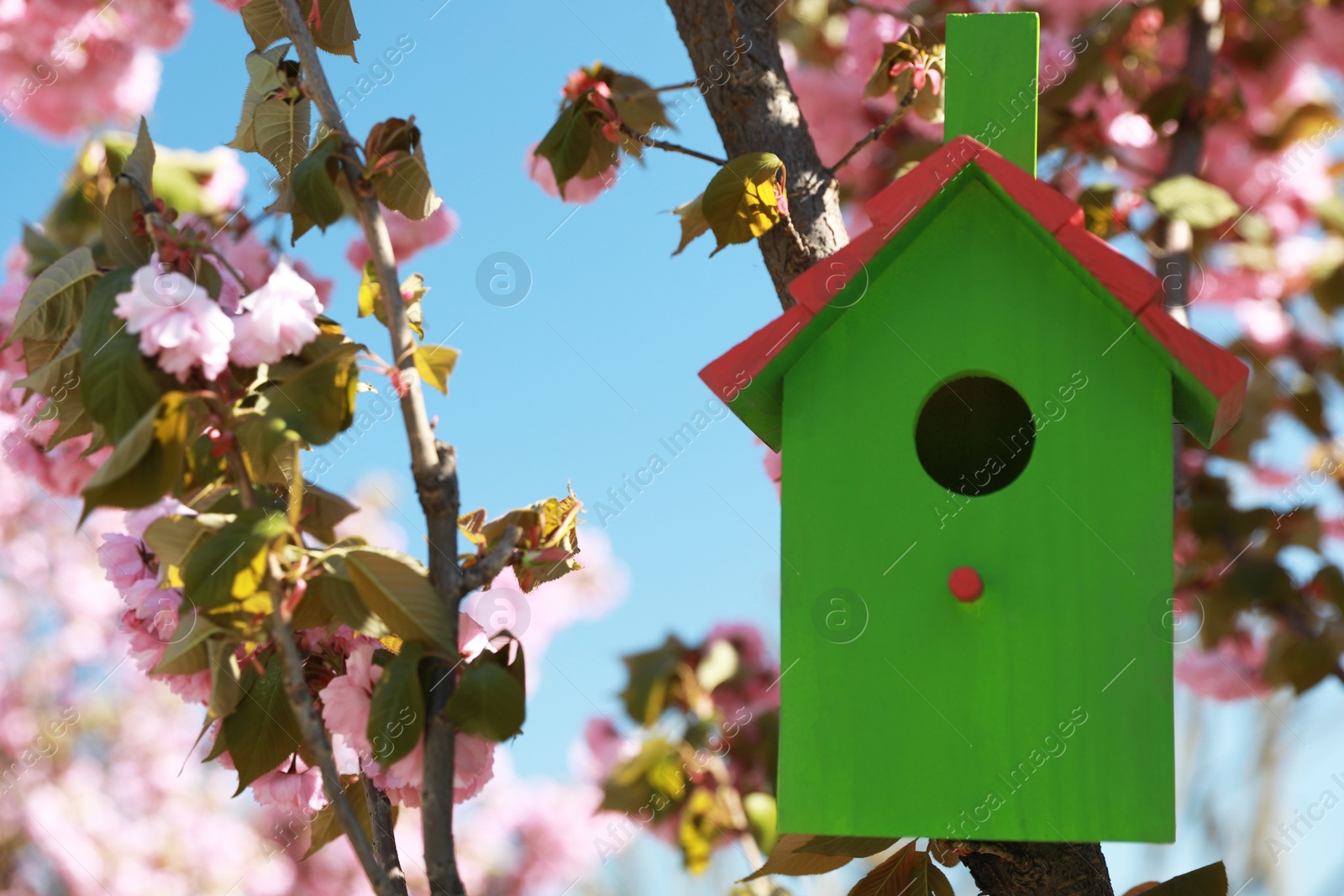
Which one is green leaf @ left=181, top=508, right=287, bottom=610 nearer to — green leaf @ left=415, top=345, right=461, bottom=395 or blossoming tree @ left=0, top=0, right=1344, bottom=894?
blossoming tree @ left=0, top=0, right=1344, bottom=894

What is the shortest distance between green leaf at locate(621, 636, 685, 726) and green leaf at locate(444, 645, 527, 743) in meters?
1.21

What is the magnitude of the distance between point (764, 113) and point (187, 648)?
88 centimetres

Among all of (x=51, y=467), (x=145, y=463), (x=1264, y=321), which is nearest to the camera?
(x=145, y=463)

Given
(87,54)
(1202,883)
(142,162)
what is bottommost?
(1202,883)

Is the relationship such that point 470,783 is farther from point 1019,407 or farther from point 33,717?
point 33,717

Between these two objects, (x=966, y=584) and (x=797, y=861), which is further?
→ (x=797, y=861)

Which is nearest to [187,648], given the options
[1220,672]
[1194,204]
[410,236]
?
[1194,204]

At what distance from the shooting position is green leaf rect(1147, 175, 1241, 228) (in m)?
1.86

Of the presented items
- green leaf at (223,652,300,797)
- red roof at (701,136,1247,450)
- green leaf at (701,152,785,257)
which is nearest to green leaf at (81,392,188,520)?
green leaf at (223,652,300,797)

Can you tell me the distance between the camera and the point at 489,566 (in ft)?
3.05

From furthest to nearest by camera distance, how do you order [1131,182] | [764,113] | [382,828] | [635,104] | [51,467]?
[1131,182] → [51,467] → [635,104] → [764,113] → [382,828]

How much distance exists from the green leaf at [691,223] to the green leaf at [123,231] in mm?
605

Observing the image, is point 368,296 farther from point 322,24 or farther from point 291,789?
point 291,789

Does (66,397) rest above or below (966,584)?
above
